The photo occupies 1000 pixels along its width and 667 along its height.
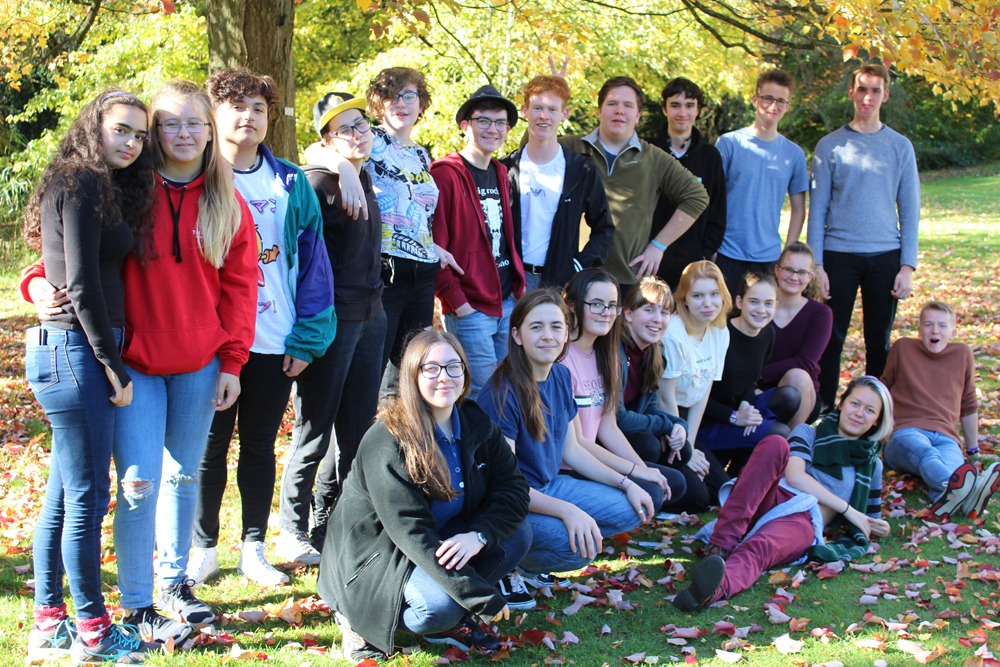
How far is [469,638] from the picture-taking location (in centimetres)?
340

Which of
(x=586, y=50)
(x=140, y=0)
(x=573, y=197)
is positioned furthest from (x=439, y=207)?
(x=586, y=50)

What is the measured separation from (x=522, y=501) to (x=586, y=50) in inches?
446

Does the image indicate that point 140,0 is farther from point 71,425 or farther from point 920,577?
point 920,577

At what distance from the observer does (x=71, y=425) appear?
2.96 metres

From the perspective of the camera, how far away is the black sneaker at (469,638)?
3.39 m

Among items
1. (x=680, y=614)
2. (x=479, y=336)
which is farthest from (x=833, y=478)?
(x=479, y=336)

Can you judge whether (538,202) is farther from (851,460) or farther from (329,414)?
(851,460)

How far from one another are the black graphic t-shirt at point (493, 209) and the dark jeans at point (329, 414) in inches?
41.2

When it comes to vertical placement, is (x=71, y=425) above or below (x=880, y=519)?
above

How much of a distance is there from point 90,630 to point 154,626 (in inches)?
9.3

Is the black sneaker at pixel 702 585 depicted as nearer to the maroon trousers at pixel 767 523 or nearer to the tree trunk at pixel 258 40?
the maroon trousers at pixel 767 523

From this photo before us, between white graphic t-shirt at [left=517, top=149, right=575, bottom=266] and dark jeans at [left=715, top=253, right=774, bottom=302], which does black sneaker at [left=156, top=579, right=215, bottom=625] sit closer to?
white graphic t-shirt at [left=517, top=149, right=575, bottom=266]

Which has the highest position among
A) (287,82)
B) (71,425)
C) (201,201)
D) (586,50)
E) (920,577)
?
(586,50)

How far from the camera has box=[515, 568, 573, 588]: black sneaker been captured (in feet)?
13.2
